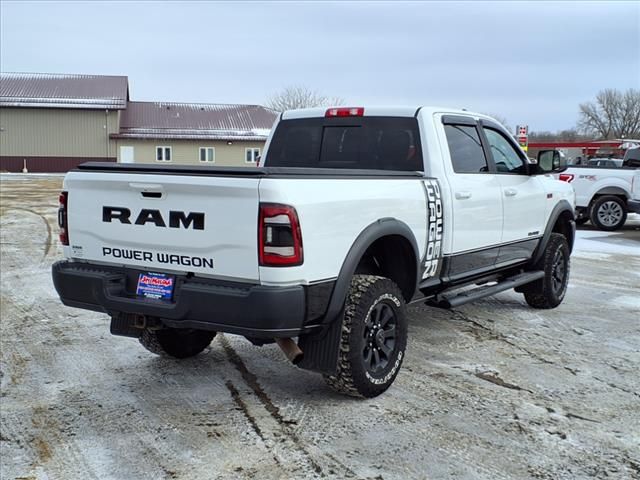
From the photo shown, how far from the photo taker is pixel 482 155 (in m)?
5.86

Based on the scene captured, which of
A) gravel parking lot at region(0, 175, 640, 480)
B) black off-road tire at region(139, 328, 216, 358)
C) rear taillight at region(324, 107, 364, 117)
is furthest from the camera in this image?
rear taillight at region(324, 107, 364, 117)

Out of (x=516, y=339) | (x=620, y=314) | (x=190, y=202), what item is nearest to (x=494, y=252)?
(x=516, y=339)

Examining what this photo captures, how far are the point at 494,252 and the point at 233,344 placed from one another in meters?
2.45

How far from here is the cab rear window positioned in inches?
208

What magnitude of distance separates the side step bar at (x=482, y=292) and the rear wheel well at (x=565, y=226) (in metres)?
0.95

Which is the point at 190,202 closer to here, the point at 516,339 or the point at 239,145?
the point at 516,339

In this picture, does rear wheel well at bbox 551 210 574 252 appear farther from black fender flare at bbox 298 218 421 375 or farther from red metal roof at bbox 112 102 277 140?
red metal roof at bbox 112 102 277 140

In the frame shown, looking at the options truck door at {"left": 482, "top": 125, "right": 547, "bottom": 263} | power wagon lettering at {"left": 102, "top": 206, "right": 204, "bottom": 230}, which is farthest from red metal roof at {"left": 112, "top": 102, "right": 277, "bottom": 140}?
power wagon lettering at {"left": 102, "top": 206, "right": 204, "bottom": 230}

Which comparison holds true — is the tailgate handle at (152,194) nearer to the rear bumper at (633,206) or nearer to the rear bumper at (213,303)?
the rear bumper at (213,303)

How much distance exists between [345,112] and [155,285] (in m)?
2.45

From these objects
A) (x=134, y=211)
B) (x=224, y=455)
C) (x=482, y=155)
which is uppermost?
(x=482, y=155)

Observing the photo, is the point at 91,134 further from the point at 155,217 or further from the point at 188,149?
the point at 155,217

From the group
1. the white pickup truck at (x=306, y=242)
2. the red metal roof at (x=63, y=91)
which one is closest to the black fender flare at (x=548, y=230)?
the white pickup truck at (x=306, y=242)

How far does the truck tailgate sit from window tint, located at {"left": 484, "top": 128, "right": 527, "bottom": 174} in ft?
10.6
